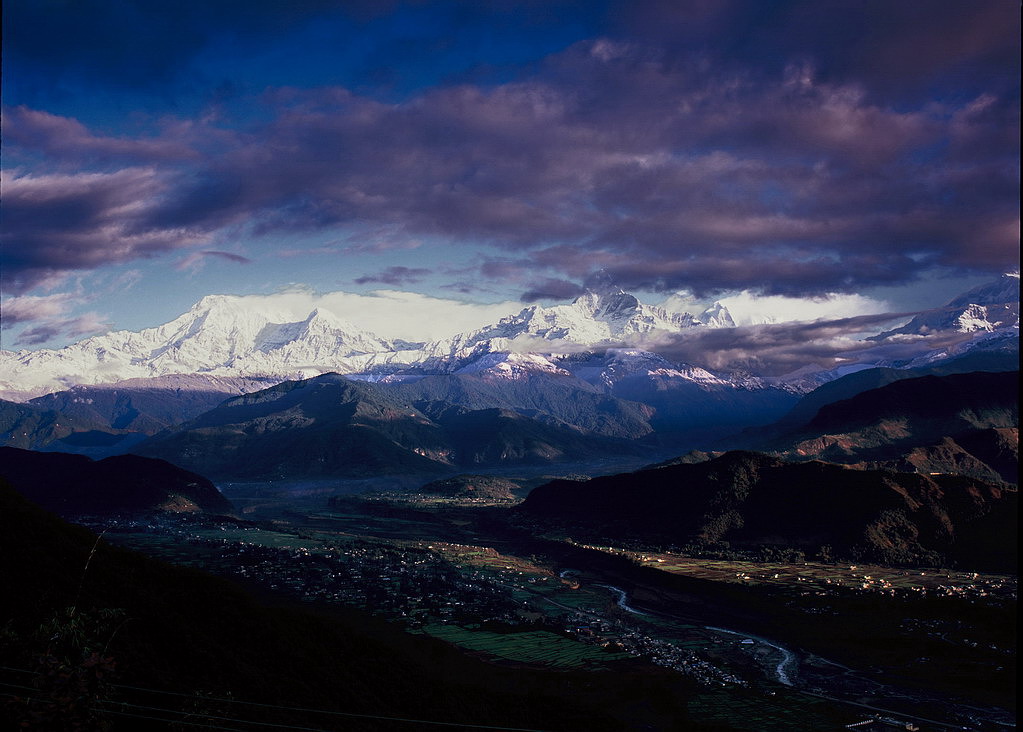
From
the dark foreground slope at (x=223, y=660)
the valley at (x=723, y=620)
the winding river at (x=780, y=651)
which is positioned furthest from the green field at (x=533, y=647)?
the winding river at (x=780, y=651)

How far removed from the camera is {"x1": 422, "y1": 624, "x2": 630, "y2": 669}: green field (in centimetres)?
10856

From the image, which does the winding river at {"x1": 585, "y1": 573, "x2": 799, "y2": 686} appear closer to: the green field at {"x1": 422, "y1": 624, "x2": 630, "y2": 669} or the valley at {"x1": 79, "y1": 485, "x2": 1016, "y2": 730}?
the valley at {"x1": 79, "y1": 485, "x2": 1016, "y2": 730}

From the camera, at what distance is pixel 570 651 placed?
113375 millimetres

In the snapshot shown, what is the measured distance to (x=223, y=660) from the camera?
71.6m

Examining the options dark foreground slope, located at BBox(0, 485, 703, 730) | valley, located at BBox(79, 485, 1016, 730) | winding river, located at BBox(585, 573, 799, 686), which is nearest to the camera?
dark foreground slope, located at BBox(0, 485, 703, 730)

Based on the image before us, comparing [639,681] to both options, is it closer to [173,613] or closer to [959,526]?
[173,613]

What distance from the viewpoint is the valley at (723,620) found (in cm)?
9738

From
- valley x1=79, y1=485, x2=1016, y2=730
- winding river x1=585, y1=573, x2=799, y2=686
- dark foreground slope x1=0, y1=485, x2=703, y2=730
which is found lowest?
winding river x1=585, y1=573, x2=799, y2=686

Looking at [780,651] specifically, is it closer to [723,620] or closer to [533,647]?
[723,620]

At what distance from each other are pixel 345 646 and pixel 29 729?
4954cm

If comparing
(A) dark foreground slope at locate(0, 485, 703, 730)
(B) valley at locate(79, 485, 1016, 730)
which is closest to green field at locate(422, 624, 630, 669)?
(B) valley at locate(79, 485, 1016, 730)

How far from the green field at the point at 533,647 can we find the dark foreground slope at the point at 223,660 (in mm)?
7091

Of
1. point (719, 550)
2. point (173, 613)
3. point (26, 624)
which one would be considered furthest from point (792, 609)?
point (26, 624)

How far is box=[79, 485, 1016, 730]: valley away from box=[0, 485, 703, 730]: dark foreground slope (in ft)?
39.6
